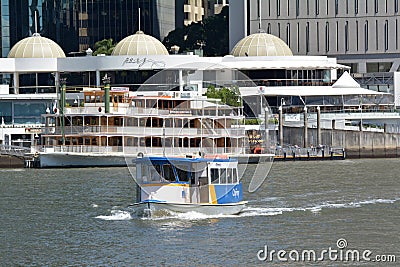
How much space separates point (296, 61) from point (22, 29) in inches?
1285

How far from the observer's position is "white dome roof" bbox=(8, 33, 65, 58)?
12425 cm

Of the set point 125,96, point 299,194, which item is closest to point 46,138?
point 125,96

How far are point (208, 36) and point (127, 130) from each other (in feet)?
186

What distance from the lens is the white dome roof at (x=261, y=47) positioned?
128m

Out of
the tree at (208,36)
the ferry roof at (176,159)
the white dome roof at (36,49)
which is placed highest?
the tree at (208,36)

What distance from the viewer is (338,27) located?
137750mm

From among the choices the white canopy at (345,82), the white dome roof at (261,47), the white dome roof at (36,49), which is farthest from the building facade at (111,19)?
the white canopy at (345,82)

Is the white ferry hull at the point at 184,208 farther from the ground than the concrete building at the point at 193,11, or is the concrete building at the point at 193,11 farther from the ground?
the concrete building at the point at 193,11

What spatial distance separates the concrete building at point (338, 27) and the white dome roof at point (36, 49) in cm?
2337

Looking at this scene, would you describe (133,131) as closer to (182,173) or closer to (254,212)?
(254,212)

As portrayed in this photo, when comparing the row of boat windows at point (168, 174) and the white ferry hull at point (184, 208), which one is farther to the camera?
the row of boat windows at point (168, 174)

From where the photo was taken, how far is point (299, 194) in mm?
67250

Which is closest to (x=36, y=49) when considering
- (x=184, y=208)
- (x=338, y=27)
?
(x=338, y=27)

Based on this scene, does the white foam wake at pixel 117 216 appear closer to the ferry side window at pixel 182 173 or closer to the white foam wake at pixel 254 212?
the white foam wake at pixel 254 212
